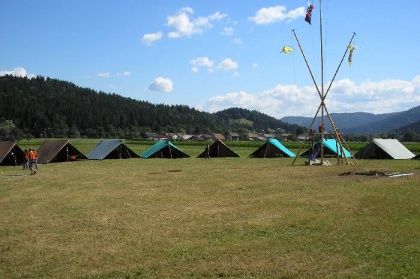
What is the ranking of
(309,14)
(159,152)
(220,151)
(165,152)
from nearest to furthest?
(309,14), (159,152), (165,152), (220,151)

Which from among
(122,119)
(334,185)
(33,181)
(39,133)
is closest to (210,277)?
(334,185)

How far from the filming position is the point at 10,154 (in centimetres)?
3409

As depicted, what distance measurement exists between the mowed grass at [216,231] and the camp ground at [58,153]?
62.2 feet

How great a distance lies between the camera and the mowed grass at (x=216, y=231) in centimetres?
775

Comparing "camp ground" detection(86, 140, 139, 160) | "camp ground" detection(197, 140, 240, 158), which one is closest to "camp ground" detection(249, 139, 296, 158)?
"camp ground" detection(197, 140, 240, 158)

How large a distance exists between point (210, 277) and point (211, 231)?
317 cm

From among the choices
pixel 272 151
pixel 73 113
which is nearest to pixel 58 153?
pixel 272 151

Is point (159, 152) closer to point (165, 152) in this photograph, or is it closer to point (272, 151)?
point (165, 152)

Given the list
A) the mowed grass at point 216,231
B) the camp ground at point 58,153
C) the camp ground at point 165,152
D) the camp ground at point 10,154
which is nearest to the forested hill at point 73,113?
the camp ground at point 58,153

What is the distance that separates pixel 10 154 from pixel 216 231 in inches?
1114

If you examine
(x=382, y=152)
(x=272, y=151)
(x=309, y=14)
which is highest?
(x=309, y=14)

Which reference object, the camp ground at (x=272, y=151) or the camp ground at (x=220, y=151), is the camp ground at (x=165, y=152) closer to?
the camp ground at (x=220, y=151)

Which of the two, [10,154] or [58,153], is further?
[58,153]

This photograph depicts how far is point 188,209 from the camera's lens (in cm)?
1331
